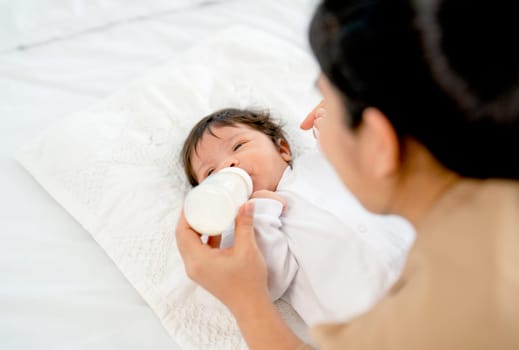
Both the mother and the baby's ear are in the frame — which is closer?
the mother

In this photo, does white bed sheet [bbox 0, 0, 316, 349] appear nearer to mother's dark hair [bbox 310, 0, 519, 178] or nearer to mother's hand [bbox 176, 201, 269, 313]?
mother's hand [bbox 176, 201, 269, 313]

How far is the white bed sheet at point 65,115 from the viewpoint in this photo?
37.7 inches

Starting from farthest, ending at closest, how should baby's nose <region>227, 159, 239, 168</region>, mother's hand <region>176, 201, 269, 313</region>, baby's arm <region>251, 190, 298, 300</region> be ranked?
baby's nose <region>227, 159, 239, 168</region>
baby's arm <region>251, 190, 298, 300</region>
mother's hand <region>176, 201, 269, 313</region>

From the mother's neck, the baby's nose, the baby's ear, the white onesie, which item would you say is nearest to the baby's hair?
the baby's ear

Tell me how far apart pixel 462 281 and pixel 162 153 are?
860 millimetres

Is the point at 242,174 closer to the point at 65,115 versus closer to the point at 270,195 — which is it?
the point at 270,195

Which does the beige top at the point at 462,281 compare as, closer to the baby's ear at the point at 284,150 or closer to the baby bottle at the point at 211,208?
the baby bottle at the point at 211,208

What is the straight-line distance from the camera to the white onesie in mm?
889

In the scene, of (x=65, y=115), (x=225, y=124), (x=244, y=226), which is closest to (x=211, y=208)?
(x=244, y=226)

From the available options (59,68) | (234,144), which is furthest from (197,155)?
(59,68)

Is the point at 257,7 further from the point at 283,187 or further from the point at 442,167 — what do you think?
the point at 442,167

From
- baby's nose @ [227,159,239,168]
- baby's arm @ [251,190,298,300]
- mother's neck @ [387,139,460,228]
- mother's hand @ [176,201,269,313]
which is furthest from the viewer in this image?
baby's nose @ [227,159,239,168]

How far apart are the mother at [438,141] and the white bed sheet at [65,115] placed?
1.79ft

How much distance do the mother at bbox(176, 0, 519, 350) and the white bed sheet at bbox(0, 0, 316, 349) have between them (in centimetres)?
55
